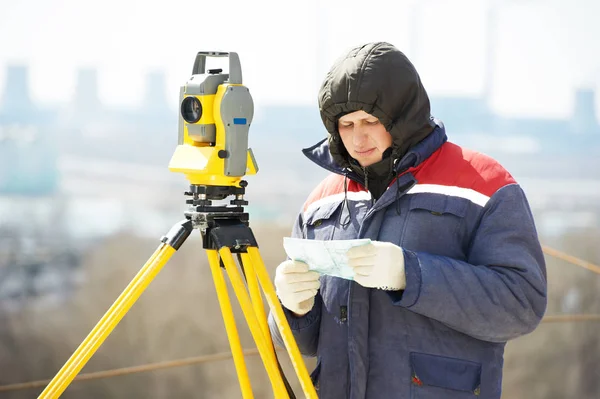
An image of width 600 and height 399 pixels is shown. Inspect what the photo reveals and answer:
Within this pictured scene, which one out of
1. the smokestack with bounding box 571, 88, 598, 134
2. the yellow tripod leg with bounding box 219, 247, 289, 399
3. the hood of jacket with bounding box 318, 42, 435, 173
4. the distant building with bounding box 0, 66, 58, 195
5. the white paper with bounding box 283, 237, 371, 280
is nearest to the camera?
the white paper with bounding box 283, 237, 371, 280

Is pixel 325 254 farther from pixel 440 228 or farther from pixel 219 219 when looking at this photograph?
pixel 219 219

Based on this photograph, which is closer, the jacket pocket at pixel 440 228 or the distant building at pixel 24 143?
the jacket pocket at pixel 440 228

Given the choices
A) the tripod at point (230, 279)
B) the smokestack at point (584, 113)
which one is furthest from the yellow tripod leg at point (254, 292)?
the smokestack at point (584, 113)

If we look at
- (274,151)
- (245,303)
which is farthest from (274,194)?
(245,303)

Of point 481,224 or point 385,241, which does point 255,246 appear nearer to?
point 385,241

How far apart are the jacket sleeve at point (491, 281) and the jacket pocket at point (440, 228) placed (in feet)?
0.13

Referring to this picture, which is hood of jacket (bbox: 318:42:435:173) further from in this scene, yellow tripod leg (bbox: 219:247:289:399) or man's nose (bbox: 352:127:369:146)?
yellow tripod leg (bbox: 219:247:289:399)

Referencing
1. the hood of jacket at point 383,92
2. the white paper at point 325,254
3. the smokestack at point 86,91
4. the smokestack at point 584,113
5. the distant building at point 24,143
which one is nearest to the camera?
the white paper at point 325,254

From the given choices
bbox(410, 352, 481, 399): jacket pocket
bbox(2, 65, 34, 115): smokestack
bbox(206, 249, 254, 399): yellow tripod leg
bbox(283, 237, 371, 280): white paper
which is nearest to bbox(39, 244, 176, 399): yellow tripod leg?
bbox(206, 249, 254, 399): yellow tripod leg

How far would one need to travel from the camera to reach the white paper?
4.27ft

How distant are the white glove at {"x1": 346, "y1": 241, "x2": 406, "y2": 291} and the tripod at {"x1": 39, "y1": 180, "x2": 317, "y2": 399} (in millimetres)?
295

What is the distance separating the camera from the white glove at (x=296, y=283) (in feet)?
4.79

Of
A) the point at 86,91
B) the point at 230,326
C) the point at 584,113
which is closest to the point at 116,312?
the point at 230,326

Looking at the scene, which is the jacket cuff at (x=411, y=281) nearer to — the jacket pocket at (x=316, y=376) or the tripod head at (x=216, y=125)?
the jacket pocket at (x=316, y=376)
